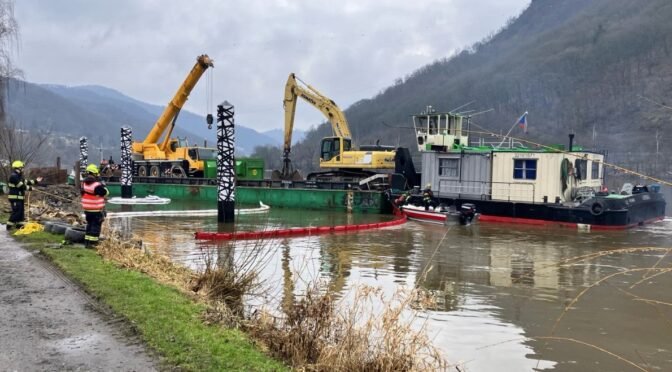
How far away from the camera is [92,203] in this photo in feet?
33.2

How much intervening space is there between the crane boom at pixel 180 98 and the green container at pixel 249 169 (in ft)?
17.7

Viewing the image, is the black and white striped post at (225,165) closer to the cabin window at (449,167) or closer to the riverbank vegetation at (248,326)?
the cabin window at (449,167)

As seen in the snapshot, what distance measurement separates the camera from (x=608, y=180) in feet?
160

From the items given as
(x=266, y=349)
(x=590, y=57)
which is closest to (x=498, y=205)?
(x=266, y=349)

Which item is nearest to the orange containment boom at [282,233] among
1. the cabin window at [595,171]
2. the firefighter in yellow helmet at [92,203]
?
the firefighter in yellow helmet at [92,203]

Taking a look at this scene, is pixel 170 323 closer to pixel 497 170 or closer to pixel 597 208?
pixel 597 208

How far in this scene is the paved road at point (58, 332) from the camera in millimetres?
4555

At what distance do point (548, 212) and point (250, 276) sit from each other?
16799 mm

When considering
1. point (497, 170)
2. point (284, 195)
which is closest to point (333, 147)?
point (284, 195)

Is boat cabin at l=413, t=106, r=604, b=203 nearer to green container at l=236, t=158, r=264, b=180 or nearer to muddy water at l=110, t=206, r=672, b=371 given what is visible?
muddy water at l=110, t=206, r=672, b=371

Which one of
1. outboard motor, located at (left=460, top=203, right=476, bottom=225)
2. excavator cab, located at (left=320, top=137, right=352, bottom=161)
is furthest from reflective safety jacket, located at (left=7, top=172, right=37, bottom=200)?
excavator cab, located at (left=320, top=137, right=352, bottom=161)

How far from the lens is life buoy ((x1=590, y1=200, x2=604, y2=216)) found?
2008 cm

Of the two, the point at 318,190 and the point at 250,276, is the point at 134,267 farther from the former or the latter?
the point at 318,190

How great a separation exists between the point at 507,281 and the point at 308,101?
930 inches
